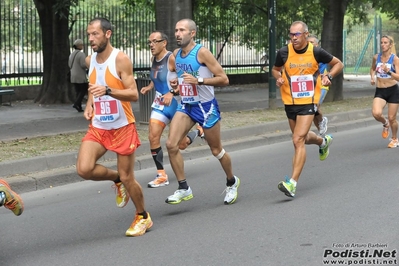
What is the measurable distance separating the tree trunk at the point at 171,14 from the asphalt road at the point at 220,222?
4.38 metres

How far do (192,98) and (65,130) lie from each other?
253 inches

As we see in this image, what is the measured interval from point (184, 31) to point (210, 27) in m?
18.7

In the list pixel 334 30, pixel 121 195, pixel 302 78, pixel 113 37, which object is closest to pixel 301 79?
pixel 302 78

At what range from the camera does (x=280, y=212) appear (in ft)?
24.4

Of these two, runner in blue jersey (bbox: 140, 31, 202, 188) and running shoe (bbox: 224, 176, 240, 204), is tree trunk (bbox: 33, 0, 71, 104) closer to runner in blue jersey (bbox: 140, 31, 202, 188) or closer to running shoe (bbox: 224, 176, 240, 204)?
runner in blue jersey (bbox: 140, 31, 202, 188)

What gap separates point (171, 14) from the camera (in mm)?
14031

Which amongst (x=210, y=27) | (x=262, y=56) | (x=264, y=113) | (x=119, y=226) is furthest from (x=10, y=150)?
(x=262, y=56)

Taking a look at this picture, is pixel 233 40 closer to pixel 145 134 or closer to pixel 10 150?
pixel 145 134

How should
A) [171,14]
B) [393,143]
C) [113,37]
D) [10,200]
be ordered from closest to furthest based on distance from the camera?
1. [10,200]
2. [393,143]
3. [171,14]
4. [113,37]

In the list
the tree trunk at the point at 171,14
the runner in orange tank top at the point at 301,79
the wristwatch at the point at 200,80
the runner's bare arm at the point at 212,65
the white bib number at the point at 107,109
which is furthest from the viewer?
the tree trunk at the point at 171,14

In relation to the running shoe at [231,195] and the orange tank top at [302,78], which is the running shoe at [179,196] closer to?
the running shoe at [231,195]

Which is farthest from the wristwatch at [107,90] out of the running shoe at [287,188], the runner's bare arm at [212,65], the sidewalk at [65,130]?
the sidewalk at [65,130]

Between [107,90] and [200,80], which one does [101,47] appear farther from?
[200,80]

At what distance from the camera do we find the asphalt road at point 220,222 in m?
5.99
